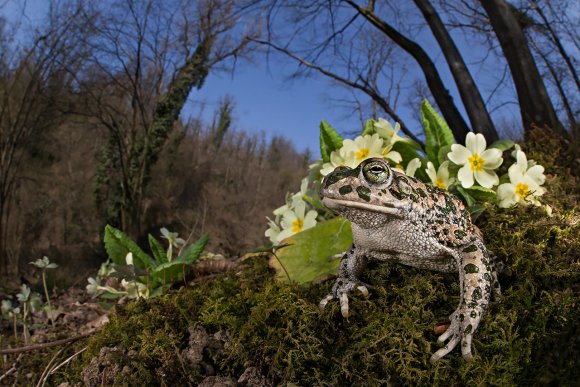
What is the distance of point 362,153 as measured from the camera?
159cm

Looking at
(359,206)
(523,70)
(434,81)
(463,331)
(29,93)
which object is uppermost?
(29,93)

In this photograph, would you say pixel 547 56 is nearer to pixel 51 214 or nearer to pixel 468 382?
pixel 468 382

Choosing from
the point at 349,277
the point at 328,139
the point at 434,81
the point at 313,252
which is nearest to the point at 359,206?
the point at 349,277

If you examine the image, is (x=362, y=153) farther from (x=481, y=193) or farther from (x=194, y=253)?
(x=194, y=253)

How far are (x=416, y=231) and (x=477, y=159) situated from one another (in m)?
0.70

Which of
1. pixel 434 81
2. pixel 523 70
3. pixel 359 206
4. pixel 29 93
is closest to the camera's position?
pixel 359 206

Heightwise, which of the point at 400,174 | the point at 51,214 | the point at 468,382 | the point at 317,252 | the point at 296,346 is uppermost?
the point at 51,214

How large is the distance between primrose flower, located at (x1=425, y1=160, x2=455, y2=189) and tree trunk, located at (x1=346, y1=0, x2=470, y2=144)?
9.99 ft

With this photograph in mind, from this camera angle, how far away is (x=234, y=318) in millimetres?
1252

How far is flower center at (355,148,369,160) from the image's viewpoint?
1585 mm

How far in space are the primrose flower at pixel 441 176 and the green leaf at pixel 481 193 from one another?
0.30ft

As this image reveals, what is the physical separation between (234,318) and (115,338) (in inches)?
19.4

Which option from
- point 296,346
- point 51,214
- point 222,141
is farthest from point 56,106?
point 222,141

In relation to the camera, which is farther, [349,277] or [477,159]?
[477,159]
